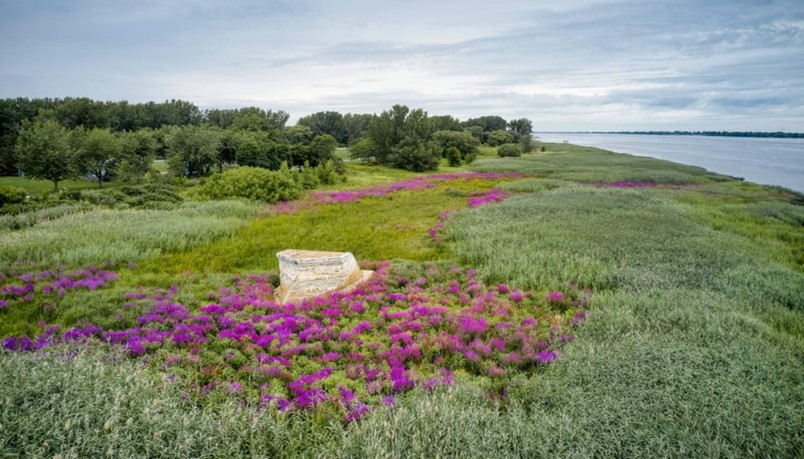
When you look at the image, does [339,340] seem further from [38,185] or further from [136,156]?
[38,185]

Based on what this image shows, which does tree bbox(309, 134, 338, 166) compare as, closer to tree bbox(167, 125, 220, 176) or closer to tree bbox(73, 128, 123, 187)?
tree bbox(167, 125, 220, 176)

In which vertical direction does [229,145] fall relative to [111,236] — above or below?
above

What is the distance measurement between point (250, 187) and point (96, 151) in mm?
27535

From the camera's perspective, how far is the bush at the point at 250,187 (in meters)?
33.7

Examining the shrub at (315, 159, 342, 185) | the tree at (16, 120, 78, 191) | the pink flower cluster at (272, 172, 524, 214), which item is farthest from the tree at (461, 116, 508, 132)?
the tree at (16, 120, 78, 191)

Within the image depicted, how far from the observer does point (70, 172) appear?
131 ft

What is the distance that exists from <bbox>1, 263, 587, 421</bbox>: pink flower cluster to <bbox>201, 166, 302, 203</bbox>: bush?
2167cm

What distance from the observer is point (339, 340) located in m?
10.3

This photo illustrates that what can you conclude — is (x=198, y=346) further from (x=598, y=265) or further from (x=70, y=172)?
(x=70, y=172)

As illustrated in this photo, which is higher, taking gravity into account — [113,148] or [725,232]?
[113,148]

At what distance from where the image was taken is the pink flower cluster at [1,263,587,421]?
8.04 m

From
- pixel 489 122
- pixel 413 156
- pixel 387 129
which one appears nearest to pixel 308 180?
pixel 413 156

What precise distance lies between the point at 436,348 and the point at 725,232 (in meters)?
21.2

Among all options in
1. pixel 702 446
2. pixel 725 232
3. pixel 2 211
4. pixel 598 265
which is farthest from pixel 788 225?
pixel 2 211
